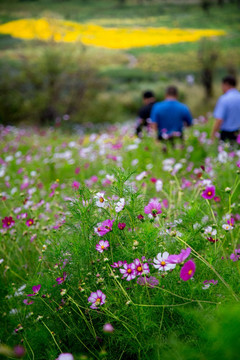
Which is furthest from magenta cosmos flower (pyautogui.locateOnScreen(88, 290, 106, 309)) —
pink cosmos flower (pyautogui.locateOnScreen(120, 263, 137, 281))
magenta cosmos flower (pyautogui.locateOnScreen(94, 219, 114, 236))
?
magenta cosmos flower (pyautogui.locateOnScreen(94, 219, 114, 236))

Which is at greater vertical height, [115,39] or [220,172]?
[115,39]

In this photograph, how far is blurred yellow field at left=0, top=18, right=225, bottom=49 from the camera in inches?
508

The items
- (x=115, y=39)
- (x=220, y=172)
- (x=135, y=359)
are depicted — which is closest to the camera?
(x=135, y=359)

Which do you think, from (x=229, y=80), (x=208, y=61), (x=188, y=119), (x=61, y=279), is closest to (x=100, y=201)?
(x=61, y=279)

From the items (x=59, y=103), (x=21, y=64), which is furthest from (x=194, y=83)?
Answer: (x=21, y=64)

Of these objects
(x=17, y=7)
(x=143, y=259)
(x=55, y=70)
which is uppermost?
(x=17, y=7)

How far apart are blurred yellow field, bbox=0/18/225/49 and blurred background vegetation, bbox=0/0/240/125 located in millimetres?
216

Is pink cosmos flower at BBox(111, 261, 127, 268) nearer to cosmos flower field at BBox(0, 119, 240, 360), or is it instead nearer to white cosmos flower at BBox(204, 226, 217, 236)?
cosmos flower field at BBox(0, 119, 240, 360)

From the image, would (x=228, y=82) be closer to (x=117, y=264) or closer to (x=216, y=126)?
(x=216, y=126)

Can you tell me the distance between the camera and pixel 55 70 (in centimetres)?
1304

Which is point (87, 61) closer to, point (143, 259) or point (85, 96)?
point (85, 96)

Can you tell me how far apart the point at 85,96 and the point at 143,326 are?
13618mm

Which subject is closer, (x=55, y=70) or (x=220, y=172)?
(x=220, y=172)

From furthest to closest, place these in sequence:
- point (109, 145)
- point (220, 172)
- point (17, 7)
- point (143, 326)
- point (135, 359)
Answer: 1. point (17, 7)
2. point (109, 145)
3. point (220, 172)
4. point (135, 359)
5. point (143, 326)
